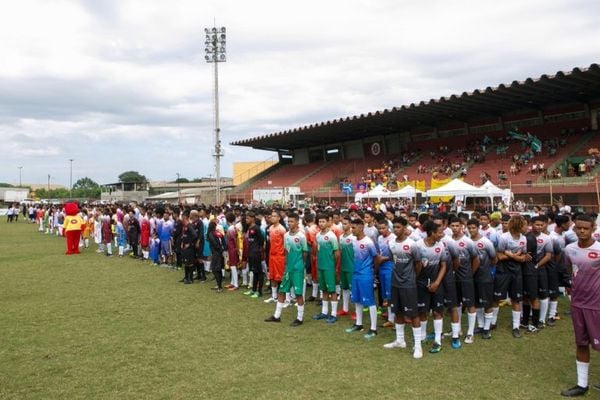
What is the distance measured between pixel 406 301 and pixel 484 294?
1.47 m

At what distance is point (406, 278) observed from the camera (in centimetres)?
641

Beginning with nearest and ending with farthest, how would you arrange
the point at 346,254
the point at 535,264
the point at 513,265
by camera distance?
the point at 513,265, the point at 535,264, the point at 346,254

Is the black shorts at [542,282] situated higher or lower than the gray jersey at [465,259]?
lower

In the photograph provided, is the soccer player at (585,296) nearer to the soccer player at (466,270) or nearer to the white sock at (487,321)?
the soccer player at (466,270)

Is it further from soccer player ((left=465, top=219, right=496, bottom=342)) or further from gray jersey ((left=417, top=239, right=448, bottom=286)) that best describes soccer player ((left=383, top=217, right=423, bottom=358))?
soccer player ((left=465, top=219, right=496, bottom=342))

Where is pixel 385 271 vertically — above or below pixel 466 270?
below

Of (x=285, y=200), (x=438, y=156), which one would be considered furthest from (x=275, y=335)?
(x=438, y=156)

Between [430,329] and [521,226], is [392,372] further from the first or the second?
[521,226]

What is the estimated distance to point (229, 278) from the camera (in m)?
12.8

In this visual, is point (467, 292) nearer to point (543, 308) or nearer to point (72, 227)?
point (543, 308)

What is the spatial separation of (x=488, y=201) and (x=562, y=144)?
9932 mm

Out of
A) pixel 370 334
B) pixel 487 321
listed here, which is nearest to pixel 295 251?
pixel 370 334

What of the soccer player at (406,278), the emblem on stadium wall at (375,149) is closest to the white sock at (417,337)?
the soccer player at (406,278)

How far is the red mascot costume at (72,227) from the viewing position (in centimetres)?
1798
